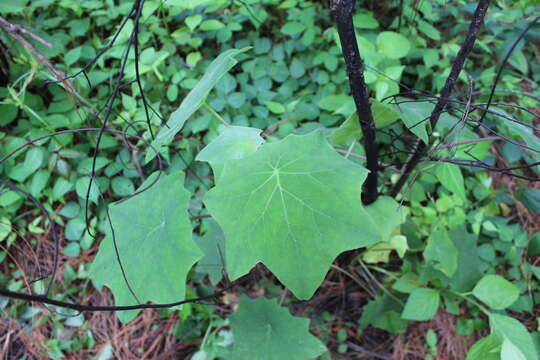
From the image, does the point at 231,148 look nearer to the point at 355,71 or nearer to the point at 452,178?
the point at 355,71

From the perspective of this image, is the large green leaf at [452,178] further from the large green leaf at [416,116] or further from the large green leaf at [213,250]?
A: the large green leaf at [213,250]

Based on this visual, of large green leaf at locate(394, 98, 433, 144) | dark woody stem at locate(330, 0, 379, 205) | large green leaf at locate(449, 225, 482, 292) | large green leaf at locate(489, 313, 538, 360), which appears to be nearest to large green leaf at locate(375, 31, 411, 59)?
large green leaf at locate(394, 98, 433, 144)

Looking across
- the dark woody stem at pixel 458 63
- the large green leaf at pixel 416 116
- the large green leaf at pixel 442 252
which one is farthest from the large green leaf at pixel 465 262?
the large green leaf at pixel 416 116

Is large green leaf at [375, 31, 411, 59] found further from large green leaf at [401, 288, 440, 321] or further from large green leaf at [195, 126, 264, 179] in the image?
large green leaf at [401, 288, 440, 321]

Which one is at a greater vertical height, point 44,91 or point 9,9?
point 9,9

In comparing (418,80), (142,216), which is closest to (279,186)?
(142,216)

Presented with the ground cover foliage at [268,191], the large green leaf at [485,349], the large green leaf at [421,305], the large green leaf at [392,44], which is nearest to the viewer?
the ground cover foliage at [268,191]

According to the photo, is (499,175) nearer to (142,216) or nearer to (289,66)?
(289,66)
